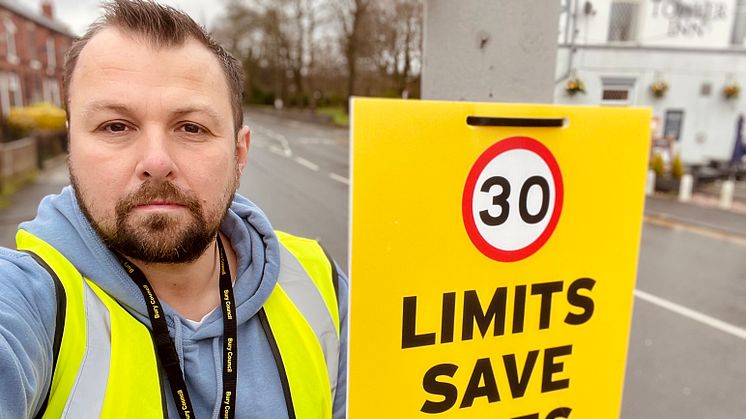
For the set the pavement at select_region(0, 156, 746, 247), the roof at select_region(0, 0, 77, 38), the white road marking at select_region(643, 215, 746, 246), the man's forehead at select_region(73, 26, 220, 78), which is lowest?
the white road marking at select_region(643, 215, 746, 246)

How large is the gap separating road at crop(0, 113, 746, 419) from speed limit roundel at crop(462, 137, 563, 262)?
250 centimetres

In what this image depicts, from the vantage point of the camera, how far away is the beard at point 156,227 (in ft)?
3.69

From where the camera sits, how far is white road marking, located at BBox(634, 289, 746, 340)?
204 inches

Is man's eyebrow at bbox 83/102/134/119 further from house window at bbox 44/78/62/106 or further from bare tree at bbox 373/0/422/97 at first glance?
house window at bbox 44/78/62/106

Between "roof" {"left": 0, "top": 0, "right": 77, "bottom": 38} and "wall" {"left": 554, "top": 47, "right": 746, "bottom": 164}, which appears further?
"roof" {"left": 0, "top": 0, "right": 77, "bottom": 38}

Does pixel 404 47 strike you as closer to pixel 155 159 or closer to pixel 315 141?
pixel 155 159

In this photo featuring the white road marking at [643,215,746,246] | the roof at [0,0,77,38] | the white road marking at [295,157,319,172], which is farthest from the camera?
the roof at [0,0,77,38]

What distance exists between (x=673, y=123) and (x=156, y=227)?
1743 cm

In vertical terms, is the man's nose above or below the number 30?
above

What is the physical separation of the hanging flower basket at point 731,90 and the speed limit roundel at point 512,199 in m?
17.5

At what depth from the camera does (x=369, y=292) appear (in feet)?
3.19

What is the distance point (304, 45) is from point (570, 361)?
3700 centimetres

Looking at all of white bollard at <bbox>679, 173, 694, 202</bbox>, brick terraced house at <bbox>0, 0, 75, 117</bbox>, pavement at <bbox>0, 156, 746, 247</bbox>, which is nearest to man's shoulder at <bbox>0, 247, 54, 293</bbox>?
pavement at <bbox>0, 156, 746, 247</bbox>

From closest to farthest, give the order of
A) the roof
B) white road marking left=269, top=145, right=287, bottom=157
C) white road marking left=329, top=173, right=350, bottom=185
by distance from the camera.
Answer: white road marking left=329, top=173, right=350, bottom=185 → white road marking left=269, top=145, right=287, bottom=157 → the roof
